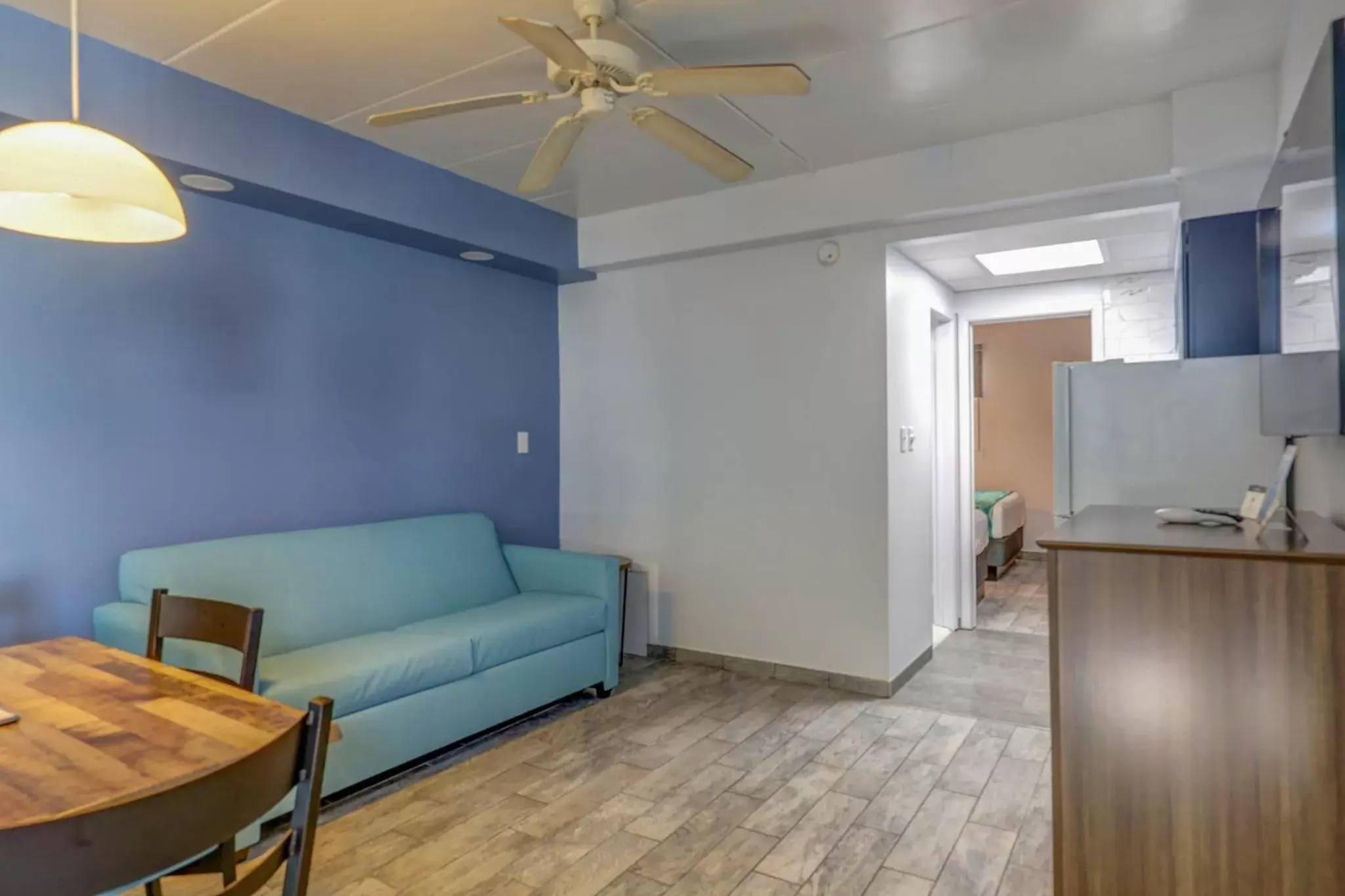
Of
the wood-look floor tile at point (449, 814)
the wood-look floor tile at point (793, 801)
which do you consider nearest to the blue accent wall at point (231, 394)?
the wood-look floor tile at point (449, 814)

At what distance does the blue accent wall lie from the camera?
252cm

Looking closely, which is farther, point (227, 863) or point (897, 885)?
point (897, 885)

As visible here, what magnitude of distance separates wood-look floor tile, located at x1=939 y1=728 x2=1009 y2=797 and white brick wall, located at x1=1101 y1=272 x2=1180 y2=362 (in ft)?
7.65

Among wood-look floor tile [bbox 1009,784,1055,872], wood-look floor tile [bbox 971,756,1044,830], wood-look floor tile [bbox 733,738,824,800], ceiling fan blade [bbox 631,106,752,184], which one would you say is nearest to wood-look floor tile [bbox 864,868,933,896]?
wood-look floor tile [bbox 1009,784,1055,872]

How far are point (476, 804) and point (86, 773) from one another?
5.31 feet

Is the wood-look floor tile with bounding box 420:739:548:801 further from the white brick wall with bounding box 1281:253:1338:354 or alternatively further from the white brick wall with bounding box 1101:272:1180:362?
the white brick wall with bounding box 1101:272:1180:362

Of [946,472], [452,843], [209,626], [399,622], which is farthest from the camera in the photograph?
[946,472]

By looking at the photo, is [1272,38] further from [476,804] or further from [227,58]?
[476,804]

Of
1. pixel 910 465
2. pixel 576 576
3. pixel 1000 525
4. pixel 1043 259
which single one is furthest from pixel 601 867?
pixel 1000 525

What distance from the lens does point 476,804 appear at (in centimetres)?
258

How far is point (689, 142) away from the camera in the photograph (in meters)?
2.41

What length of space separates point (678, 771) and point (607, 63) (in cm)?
240

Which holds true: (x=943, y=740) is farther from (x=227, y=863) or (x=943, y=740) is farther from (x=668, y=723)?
(x=227, y=863)

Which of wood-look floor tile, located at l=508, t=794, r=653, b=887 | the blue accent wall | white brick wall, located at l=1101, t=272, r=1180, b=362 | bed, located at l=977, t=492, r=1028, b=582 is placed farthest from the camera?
bed, located at l=977, t=492, r=1028, b=582
